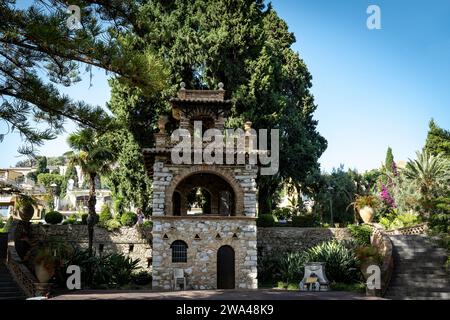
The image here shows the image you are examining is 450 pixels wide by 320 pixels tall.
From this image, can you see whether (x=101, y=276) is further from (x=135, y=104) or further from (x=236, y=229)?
(x=135, y=104)

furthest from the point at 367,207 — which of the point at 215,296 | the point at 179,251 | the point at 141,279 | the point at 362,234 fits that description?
the point at 141,279

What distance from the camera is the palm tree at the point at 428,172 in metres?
25.3

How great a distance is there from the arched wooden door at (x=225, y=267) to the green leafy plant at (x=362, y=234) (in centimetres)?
786

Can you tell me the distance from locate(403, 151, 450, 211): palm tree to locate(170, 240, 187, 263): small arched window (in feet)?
48.1

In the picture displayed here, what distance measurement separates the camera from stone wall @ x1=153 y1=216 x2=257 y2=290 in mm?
18953

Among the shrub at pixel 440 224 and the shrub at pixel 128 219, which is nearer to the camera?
the shrub at pixel 440 224

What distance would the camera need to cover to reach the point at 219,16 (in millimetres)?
27500

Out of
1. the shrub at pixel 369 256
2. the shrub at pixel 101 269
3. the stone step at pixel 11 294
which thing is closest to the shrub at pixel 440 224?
the shrub at pixel 369 256

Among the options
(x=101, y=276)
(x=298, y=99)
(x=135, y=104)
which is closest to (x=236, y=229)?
(x=101, y=276)

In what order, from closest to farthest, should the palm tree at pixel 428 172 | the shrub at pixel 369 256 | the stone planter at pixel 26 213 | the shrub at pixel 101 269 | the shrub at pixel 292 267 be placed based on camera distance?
the shrub at pixel 369 256 → the shrub at pixel 101 269 → the shrub at pixel 292 267 → the stone planter at pixel 26 213 → the palm tree at pixel 428 172

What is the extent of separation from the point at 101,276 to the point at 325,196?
18.6m

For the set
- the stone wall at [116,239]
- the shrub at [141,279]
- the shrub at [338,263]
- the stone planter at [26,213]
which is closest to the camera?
the shrub at [338,263]

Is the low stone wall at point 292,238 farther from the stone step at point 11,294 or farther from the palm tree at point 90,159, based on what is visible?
the stone step at point 11,294

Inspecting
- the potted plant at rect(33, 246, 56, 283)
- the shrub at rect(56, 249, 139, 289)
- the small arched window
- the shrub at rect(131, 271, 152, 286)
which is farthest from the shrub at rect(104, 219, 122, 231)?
the potted plant at rect(33, 246, 56, 283)
